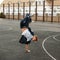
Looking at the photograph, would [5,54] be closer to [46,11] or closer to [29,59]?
[29,59]

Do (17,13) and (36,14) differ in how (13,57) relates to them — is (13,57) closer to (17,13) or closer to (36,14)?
(36,14)

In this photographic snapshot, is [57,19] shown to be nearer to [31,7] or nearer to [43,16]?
[43,16]

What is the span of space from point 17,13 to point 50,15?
1190 centimetres

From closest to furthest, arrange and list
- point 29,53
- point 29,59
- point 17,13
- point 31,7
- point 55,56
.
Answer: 1. point 29,59
2. point 55,56
3. point 29,53
4. point 31,7
5. point 17,13

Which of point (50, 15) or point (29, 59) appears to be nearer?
point (29, 59)

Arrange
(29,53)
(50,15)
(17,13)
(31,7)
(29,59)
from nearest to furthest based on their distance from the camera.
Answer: (29,59), (29,53), (50,15), (31,7), (17,13)

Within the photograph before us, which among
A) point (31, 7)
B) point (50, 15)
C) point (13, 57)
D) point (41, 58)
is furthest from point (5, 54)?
point (31, 7)

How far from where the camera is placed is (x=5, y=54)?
14125 mm

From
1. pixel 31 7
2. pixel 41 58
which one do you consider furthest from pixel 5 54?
pixel 31 7

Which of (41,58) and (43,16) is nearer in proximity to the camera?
(41,58)

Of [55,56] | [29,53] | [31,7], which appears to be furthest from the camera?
[31,7]

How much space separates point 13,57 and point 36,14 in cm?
4308

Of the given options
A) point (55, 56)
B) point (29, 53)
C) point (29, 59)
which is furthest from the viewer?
point (29, 53)

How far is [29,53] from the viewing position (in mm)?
14430
